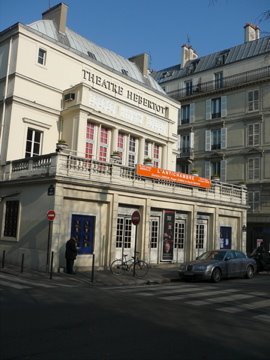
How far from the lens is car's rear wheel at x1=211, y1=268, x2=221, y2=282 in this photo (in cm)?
1731

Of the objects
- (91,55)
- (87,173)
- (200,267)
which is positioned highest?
(91,55)

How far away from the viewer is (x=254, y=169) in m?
39.4

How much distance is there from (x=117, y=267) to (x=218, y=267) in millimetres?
4715

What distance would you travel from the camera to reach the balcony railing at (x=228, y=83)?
130 feet

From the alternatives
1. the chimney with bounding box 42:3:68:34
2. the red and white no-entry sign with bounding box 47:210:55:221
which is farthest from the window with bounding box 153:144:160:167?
the red and white no-entry sign with bounding box 47:210:55:221

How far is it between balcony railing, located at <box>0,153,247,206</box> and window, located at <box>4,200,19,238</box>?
1.27m

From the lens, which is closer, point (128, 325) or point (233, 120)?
point (128, 325)

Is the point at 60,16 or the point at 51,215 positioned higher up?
the point at 60,16

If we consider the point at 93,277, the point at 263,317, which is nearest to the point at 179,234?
the point at 93,277

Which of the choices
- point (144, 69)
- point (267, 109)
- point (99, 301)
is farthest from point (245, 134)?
point (99, 301)

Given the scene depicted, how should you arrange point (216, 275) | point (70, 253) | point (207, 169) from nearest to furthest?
point (70, 253) → point (216, 275) → point (207, 169)

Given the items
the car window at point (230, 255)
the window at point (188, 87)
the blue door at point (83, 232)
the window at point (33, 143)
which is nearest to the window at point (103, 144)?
the window at point (33, 143)

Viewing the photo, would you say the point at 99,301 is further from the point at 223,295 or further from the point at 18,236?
the point at 18,236

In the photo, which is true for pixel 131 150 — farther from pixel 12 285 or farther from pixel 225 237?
pixel 12 285
